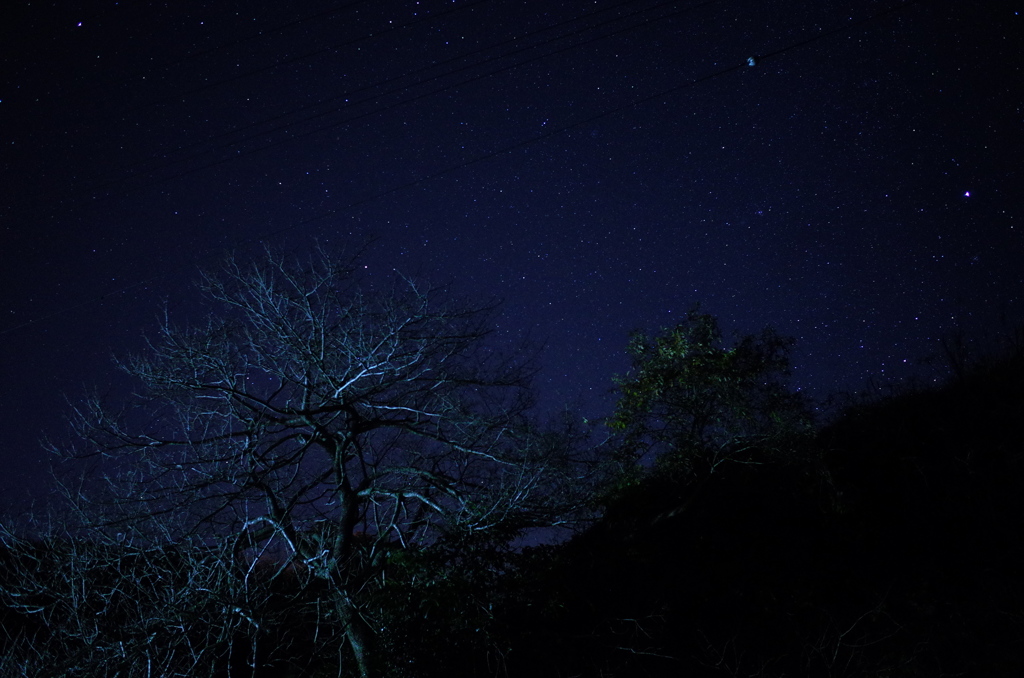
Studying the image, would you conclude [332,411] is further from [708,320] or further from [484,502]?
[708,320]

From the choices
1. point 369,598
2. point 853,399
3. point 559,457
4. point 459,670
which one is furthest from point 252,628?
point 853,399

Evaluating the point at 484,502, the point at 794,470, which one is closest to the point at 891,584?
the point at 794,470

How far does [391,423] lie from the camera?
28.1ft

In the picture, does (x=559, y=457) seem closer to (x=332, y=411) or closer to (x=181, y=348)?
(x=332, y=411)

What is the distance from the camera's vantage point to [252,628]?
738 centimetres

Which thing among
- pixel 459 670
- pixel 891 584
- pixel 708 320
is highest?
pixel 708 320

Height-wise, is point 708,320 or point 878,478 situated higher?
point 708,320

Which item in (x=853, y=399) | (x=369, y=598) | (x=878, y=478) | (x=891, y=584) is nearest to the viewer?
(x=369, y=598)

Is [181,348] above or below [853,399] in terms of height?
above

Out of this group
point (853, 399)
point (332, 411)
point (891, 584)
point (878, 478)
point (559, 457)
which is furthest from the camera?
point (853, 399)

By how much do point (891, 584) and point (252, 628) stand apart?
9684 mm

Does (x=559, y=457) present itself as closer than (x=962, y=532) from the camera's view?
Yes

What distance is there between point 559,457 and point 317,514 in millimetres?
3529

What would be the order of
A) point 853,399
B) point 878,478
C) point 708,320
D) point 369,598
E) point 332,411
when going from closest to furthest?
point 369,598, point 332,411, point 708,320, point 878,478, point 853,399
